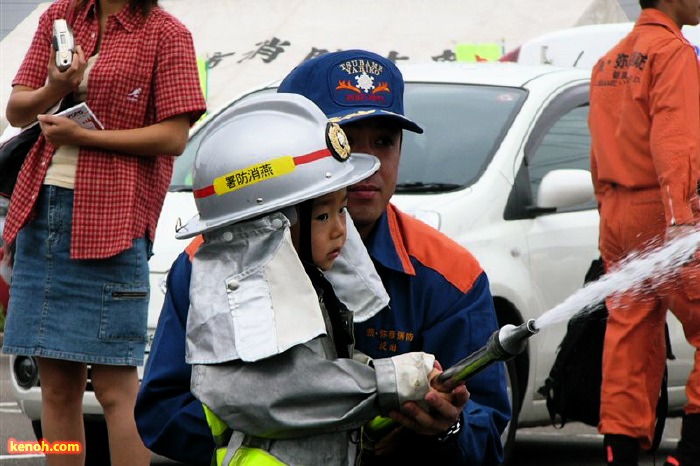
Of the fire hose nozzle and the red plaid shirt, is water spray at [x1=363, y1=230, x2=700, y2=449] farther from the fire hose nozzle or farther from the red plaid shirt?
the red plaid shirt

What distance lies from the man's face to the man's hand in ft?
1.80

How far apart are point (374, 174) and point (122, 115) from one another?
1.98 metres

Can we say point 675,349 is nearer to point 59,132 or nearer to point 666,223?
point 666,223

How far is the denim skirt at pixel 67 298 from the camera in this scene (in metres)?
4.76

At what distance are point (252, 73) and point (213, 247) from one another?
19713mm

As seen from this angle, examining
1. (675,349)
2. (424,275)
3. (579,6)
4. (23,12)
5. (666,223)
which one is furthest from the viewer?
(23,12)

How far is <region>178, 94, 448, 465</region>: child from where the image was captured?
249cm

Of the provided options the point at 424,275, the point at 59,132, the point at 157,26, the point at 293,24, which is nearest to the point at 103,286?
the point at 59,132

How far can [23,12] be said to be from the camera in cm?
2402

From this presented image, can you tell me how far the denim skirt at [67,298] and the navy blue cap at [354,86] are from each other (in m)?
1.76

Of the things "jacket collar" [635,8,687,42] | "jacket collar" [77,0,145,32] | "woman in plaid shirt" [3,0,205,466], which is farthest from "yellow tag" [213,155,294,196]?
"jacket collar" [635,8,687,42]

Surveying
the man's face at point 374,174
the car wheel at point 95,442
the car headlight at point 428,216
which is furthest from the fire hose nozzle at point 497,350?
the car wheel at point 95,442

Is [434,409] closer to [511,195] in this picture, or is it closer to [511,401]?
[511,401]

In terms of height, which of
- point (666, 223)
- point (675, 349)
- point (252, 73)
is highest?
point (666, 223)
